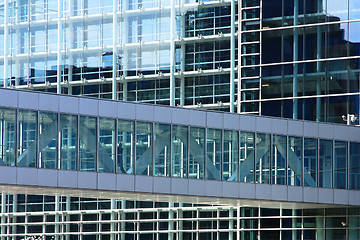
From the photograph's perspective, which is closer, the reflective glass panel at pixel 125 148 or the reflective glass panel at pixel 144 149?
the reflective glass panel at pixel 125 148

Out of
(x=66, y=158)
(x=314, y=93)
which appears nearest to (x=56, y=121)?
(x=66, y=158)

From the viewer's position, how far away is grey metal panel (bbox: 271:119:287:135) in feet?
133

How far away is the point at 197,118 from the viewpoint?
3812 cm

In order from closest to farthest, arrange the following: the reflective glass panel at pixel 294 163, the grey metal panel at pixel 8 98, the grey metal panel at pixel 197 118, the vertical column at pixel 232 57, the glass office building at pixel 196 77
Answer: the grey metal panel at pixel 8 98, the grey metal panel at pixel 197 118, the reflective glass panel at pixel 294 163, the glass office building at pixel 196 77, the vertical column at pixel 232 57

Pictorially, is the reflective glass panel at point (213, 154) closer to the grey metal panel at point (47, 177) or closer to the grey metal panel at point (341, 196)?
the grey metal panel at point (341, 196)

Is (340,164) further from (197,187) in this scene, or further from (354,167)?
(197,187)

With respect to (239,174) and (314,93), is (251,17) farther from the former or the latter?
(239,174)

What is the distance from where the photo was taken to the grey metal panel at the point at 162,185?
36.7 meters

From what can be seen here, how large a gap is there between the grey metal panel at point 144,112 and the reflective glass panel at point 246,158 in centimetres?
473

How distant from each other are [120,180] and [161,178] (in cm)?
199

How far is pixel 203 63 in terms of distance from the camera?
52.3m

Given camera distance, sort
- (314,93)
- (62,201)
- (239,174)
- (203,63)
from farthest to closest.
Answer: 1. (62,201)
2. (203,63)
3. (314,93)
4. (239,174)

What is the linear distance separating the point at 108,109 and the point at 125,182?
305 centimetres

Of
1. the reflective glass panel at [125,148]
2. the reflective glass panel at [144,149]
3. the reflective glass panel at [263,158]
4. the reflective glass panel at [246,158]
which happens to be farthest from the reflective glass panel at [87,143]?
the reflective glass panel at [263,158]
